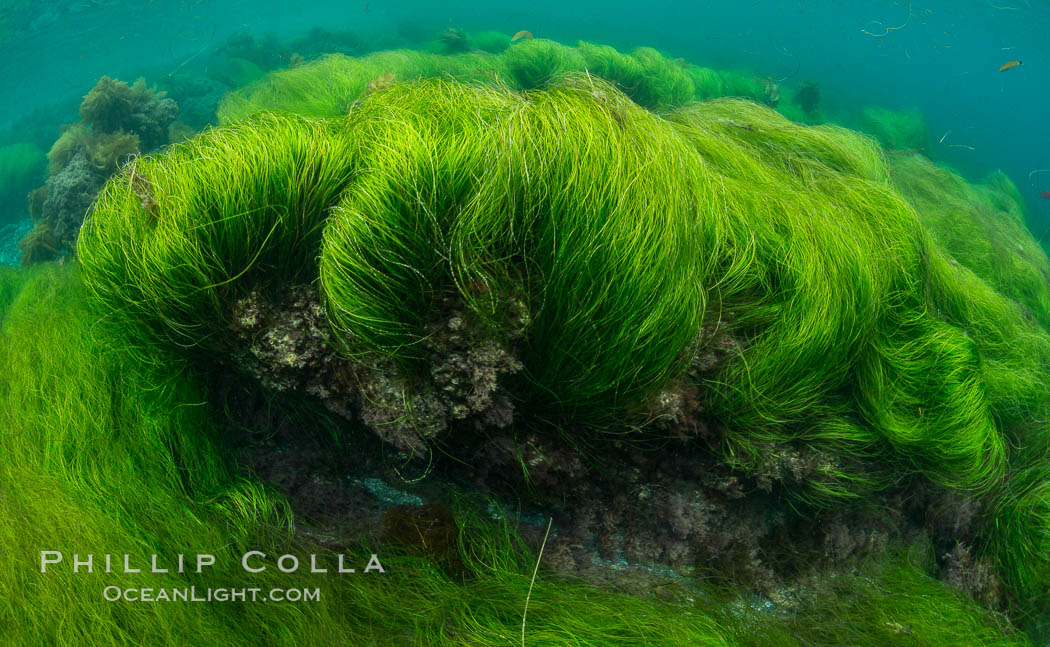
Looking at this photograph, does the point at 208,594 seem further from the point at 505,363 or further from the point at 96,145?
the point at 96,145

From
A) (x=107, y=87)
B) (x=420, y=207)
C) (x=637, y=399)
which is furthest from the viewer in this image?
(x=107, y=87)

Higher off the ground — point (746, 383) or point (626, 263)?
point (626, 263)

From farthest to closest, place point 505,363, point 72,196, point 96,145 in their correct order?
point 96,145, point 72,196, point 505,363

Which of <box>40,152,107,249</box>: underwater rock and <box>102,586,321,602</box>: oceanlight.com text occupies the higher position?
<box>40,152,107,249</box>: underwater rock

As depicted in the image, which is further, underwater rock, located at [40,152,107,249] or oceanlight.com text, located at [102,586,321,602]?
underwater rock, located at [40,152,107,249]

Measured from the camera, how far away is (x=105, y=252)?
1.88 metres

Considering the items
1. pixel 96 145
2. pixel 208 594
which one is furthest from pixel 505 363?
pixel 96 145

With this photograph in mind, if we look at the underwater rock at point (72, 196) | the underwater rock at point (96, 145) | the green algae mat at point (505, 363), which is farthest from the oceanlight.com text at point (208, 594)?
the underwater rock at point (72, 196)

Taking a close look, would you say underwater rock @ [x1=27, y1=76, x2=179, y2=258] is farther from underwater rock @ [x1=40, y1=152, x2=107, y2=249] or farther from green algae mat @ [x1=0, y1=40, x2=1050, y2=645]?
green algae mat @ [x1=0, y1=40, x2=1050, y2=645]

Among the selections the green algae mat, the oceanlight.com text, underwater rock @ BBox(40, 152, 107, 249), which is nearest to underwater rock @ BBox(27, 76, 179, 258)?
underwater rock @ BBox(40, 152, 107, 249)

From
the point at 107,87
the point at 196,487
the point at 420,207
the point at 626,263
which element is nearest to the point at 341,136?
the point at 420,207

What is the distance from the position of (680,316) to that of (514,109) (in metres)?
1.08

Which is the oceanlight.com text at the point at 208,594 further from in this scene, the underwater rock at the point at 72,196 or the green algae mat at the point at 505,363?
the underwater rock at the point at 72,196

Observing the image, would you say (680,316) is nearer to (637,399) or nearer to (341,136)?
(637,399)
